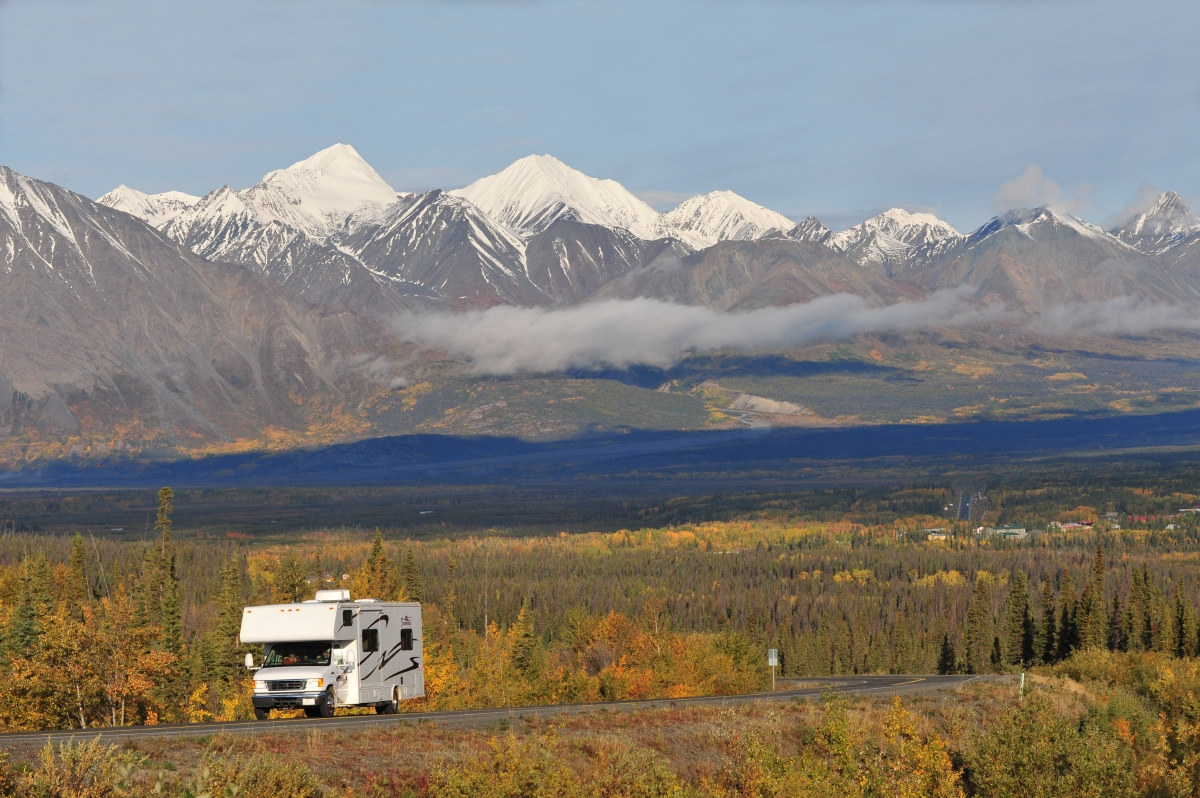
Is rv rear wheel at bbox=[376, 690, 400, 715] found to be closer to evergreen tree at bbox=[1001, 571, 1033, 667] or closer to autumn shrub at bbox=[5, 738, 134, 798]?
autumn shrub at bbox=[5, 738, 134, 798]

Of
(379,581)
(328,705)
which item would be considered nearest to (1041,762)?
(328,705)

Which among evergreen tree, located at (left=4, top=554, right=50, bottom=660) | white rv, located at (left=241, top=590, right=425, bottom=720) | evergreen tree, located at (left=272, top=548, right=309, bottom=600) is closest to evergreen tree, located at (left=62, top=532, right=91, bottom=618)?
evergreen tree, located at (left=4, top=554, right=50, bottom=660)

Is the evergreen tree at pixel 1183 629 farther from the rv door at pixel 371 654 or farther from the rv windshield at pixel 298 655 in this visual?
the rv windshield at pixel 298 655

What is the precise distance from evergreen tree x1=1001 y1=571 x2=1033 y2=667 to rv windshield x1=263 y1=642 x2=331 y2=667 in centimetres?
10129

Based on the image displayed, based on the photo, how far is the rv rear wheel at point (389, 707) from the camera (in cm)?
5050

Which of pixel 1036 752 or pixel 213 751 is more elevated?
pixel 213 751

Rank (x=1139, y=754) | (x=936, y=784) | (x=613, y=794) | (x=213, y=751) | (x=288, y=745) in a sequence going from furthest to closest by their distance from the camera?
(x=1139, y=754) → (x=936, y=784) → (x=288, y=745) → (x=213, y=751) → (x=613, y=794)

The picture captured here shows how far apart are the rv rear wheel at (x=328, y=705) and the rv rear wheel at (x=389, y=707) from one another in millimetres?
3418

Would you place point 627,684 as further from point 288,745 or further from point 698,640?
point 288,745

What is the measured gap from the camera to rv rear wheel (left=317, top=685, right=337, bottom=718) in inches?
1825

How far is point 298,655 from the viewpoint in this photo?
156ft

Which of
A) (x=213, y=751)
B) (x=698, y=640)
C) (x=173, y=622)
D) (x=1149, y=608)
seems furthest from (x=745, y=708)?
(x=1149, y=608)

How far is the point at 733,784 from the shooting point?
122ft

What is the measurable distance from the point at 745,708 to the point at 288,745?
68.6 feet
